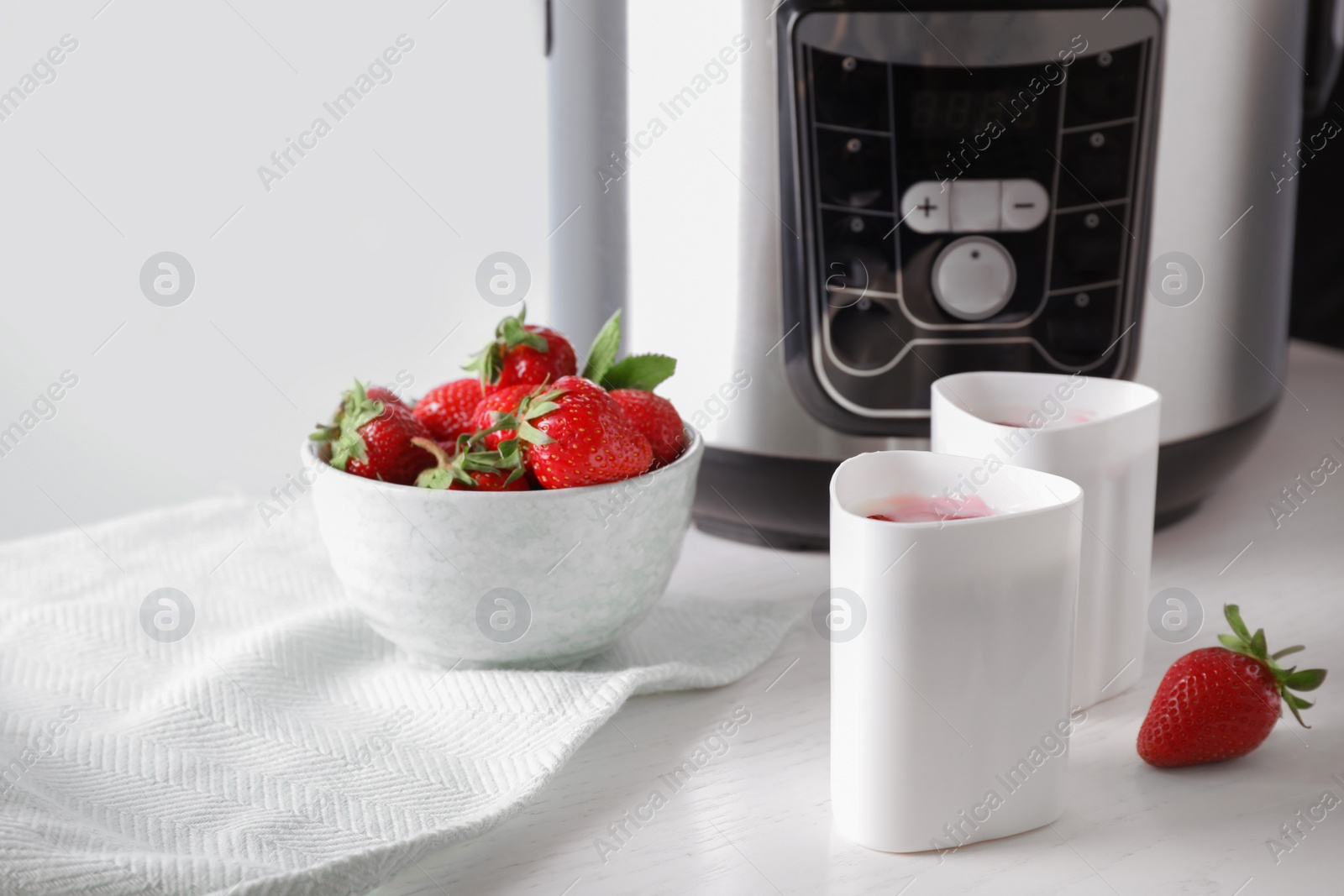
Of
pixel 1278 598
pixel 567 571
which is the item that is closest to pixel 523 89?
pixel 567 571

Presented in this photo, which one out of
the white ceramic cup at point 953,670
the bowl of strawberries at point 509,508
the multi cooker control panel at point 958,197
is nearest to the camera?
the white ceramic cup at point 953,670

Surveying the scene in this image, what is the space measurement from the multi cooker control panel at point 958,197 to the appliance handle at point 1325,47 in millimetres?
226

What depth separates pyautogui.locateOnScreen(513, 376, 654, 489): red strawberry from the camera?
507mm

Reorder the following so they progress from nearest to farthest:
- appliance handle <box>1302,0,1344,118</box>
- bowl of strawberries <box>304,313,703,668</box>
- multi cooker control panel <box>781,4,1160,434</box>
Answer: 1. bowl of strawberries <box>304,313,703,668</box>
2. multi cooker control panel <box>781,4,1160,434</box>
3. appliance handle <box>1302,0,1344,118</box>

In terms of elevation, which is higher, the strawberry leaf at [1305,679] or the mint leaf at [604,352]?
the mint leaf at [604,352]

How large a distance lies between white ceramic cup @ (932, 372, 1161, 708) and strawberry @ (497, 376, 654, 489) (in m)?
0.15

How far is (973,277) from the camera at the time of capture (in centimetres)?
66

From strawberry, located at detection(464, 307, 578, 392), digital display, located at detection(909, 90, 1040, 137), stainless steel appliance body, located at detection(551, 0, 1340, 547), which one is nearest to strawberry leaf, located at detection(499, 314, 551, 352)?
strawberry, located at detection(464, 307, 578, 392)

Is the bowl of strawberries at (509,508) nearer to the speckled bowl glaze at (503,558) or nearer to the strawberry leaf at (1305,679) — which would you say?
the speckled bowl glaze at (503,558)

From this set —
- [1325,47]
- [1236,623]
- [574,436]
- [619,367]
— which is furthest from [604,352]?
[1325,47]

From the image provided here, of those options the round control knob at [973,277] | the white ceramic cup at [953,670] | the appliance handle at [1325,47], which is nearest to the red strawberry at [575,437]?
the white ceramic cup at [953,670]

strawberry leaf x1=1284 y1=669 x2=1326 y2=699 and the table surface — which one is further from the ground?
strawberry leaf x1=1284 y1=669 x2=1326 y2=699

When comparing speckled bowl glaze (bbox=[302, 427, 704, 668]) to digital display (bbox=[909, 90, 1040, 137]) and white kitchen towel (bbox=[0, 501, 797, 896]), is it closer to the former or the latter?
white kitchen towel (bbox=[0, 501, 797, 896])

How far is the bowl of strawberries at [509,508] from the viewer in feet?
1.68
